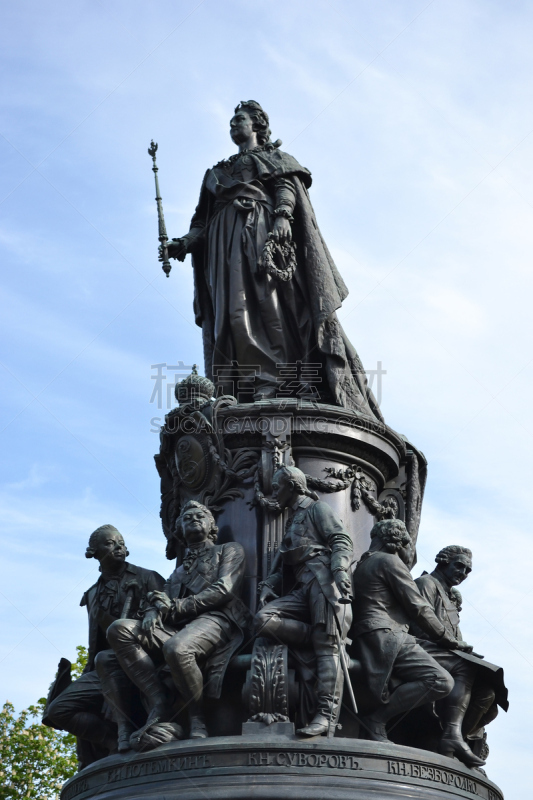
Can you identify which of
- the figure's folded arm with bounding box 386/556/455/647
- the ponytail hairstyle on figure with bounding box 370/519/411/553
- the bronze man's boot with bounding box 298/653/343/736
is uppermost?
the ponytail hairstyle on figure with bounding box 370/519/411/553

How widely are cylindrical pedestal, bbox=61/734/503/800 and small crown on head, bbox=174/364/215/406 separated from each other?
155 inches

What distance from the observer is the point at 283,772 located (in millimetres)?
10422

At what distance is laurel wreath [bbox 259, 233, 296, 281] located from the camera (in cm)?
1447

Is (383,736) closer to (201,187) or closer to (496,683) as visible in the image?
(496,683)

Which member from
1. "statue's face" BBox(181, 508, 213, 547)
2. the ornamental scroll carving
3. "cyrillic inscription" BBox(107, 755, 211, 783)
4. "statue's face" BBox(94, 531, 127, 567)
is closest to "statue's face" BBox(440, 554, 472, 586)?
the ornamental scroll carving

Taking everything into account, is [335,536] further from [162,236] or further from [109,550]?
[162,236]

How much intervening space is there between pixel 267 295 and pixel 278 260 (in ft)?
1.54

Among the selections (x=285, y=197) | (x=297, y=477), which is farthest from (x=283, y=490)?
(x=285, y=197)

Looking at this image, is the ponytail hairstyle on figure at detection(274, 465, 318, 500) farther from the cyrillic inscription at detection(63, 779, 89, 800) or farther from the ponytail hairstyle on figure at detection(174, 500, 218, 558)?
the cyrillic inscription at detection(63, 779, 89, 800)

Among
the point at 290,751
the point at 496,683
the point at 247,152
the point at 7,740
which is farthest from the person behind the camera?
the point at 7,740

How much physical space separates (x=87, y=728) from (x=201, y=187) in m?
7.12

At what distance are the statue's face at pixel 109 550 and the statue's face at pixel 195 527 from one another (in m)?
0.83

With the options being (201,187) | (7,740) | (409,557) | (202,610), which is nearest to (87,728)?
(202,610)

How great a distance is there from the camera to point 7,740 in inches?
953
